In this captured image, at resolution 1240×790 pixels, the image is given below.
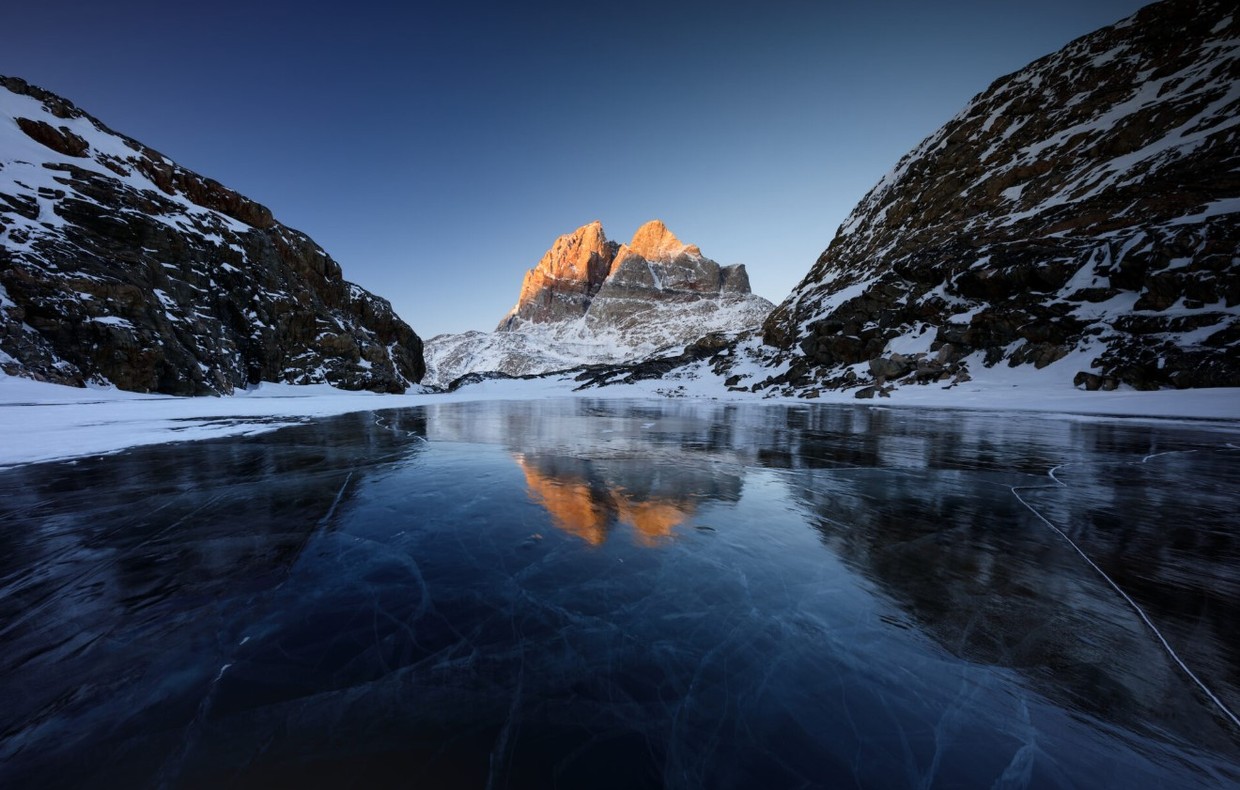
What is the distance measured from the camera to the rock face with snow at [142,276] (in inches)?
919

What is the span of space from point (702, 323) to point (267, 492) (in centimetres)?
19202

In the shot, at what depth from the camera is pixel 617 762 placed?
73.7 inches

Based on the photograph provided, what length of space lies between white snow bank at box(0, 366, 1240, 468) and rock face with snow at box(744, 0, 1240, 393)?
221cm

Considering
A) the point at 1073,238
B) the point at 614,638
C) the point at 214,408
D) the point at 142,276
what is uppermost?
the point at 1073,238

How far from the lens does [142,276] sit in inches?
1122

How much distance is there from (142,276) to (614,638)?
4188 centimetres

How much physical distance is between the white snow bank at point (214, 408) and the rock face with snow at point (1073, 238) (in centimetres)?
221

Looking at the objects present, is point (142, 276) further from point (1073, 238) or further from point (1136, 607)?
point (1073, 238)

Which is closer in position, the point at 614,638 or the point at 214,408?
the point at 614,638

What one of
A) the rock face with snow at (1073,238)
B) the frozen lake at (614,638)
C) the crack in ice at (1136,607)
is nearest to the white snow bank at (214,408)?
the rock face with snow at (1073,238)

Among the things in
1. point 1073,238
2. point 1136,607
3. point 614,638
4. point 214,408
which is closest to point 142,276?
point 214,408

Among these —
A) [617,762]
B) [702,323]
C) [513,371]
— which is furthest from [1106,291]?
[513,371]

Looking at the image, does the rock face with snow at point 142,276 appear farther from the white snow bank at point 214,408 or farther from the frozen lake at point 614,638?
the frozen lake at point 614,638

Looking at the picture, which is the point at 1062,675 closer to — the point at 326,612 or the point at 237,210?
the point at 326,612
